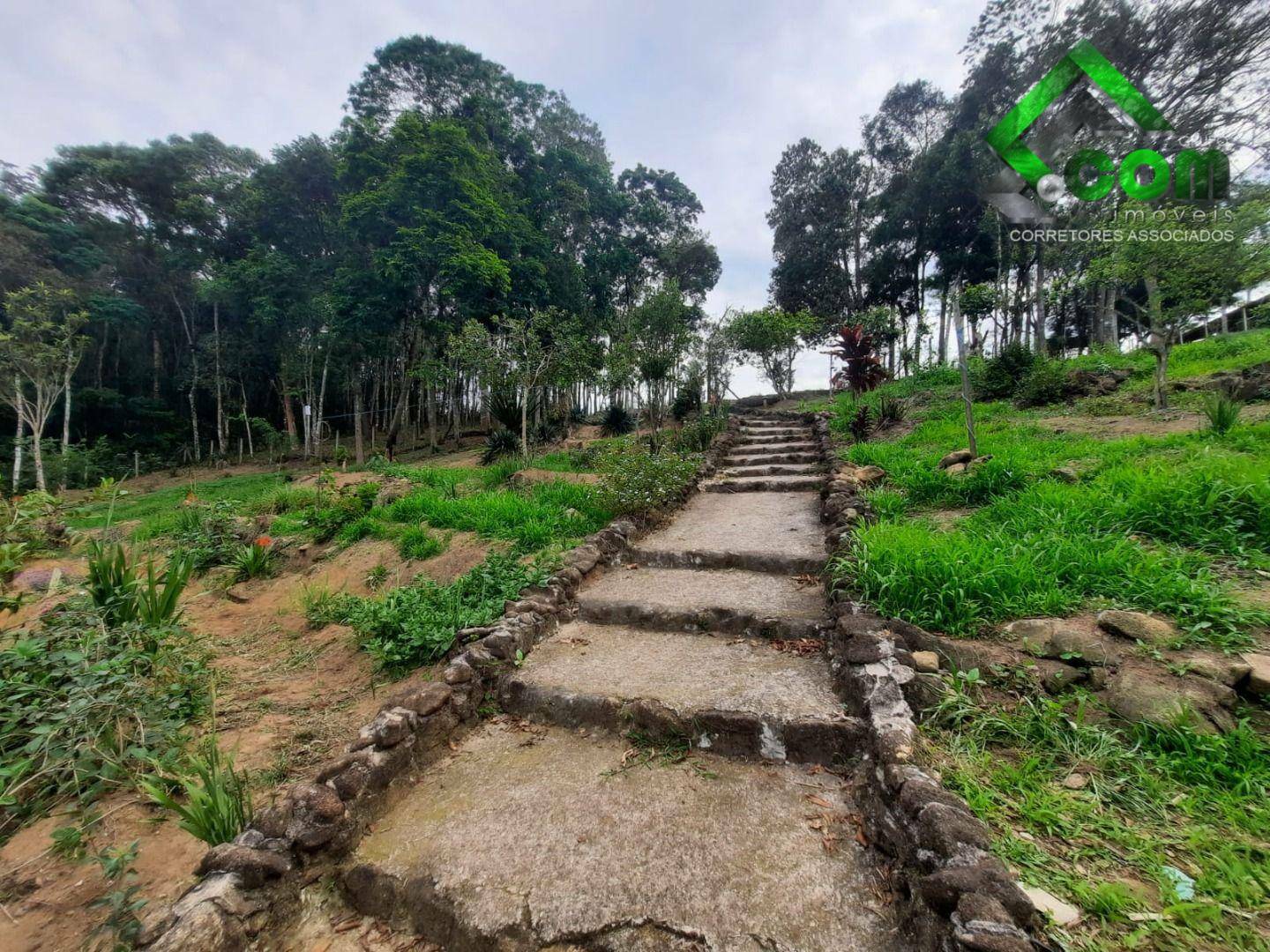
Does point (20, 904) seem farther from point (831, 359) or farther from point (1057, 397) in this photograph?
point (831, 359)

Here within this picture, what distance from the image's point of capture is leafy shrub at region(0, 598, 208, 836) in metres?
1.88

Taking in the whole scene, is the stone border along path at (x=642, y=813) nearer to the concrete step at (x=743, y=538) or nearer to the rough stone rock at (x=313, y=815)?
the rough stone rock at (x=313, y=815)

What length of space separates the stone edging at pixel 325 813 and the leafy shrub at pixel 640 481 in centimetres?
193

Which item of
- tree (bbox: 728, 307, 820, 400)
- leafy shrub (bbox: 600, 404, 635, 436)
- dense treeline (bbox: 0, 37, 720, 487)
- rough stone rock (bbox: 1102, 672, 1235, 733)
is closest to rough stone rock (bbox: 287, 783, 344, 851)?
rough stone rock (bbox: 1102, 672, 1235, 733)

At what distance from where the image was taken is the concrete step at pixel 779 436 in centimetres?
850

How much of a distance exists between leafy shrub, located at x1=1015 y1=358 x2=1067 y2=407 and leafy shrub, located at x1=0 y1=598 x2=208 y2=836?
10352mm

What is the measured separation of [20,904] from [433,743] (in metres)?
1.28

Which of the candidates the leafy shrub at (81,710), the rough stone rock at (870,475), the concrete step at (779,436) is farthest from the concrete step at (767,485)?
the leafy shrub at (81,710)

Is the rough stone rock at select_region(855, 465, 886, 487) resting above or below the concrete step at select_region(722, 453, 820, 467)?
below

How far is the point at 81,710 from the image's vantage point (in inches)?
76.4

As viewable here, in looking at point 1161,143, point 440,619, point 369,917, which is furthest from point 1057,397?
point 369,917

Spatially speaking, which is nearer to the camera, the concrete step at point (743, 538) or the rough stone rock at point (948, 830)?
the rough stone rock at point (948, 830)

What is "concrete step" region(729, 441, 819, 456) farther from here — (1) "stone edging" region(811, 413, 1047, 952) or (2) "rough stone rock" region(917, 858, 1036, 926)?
(2) "rough stone rock" region(917, 858, 1036, 926)

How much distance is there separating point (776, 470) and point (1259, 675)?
4.93 m
